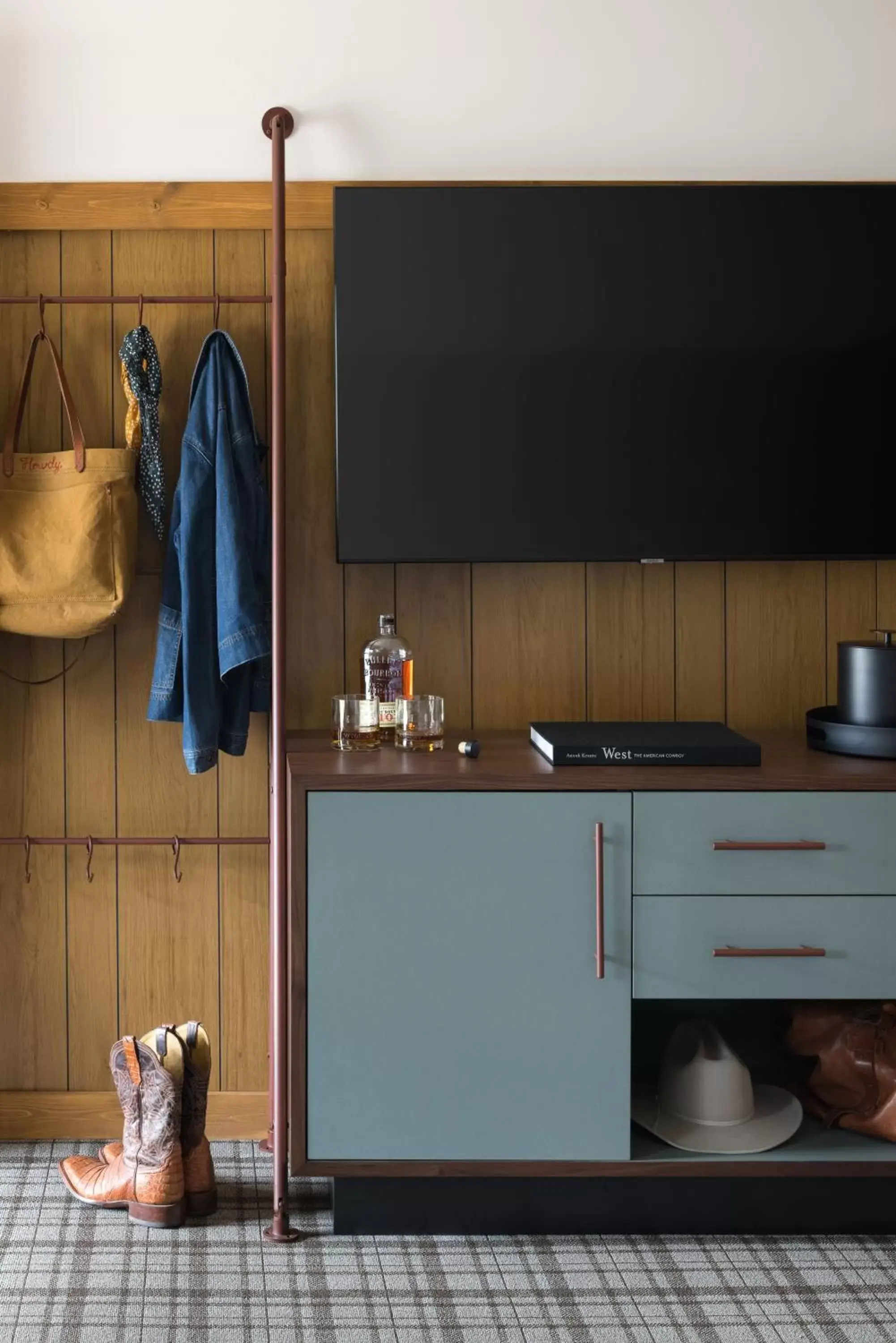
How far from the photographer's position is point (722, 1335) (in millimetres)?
1834

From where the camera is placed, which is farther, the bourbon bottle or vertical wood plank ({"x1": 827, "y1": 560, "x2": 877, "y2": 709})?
vertical wood plank ({"x1": 827, "y1": 560, "x2": 877, "y2": 709})

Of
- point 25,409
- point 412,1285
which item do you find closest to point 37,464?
point 25,409

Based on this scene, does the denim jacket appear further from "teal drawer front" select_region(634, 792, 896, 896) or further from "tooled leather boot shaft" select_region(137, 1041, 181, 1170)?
"teal drawer front" select_region(634, 792, 896, 896)

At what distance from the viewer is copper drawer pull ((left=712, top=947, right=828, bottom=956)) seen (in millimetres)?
2020

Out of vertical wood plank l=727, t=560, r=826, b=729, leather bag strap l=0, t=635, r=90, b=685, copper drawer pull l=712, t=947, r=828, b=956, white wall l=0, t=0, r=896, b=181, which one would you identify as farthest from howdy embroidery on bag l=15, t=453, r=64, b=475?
copper drawer pull l=712, t=947, r=828, b=956

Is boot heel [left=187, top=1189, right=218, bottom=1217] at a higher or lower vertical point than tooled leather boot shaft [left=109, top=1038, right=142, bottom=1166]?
lower

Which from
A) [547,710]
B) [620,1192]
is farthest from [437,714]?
[620,1192]

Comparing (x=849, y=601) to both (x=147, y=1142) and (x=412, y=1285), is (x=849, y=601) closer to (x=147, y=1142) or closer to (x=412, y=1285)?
(x=412, y=1285)

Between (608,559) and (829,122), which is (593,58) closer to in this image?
(829,122)

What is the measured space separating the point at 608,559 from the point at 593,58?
98 centimetres

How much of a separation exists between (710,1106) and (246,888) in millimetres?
982

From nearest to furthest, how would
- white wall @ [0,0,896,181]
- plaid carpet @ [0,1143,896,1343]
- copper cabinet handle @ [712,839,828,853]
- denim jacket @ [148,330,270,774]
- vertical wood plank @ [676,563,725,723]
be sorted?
plaid carpet @ [0,1143,896,1343]
copper cabinet handle @ [712,839,828,853]
denim jacket @ [148,330,270,774]
white wall @ [0,0,896,181]
vertical wood plank @ [676,563,725,723]

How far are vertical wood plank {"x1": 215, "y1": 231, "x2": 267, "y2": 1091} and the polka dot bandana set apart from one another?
0.19 meters

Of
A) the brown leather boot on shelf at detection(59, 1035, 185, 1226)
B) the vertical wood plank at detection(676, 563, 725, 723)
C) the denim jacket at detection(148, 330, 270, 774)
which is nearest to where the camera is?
the brown leather boot on shelf at detection(59, 1035, 185, 1226)
